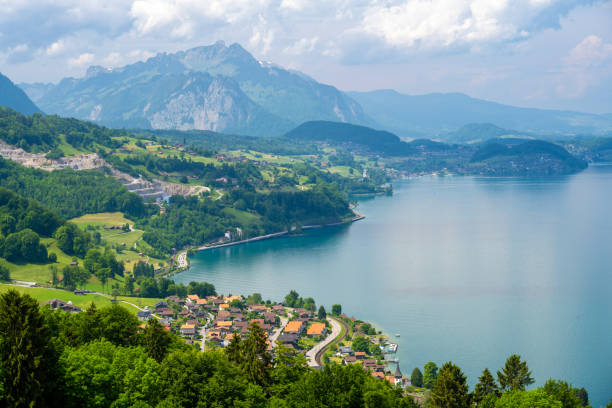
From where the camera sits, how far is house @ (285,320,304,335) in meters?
39.7

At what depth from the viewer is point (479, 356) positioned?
1415 inches

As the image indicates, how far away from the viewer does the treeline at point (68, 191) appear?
78062mm

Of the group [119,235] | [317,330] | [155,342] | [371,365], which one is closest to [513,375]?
[371,365]

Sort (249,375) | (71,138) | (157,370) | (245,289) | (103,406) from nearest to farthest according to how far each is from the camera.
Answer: (103,406)
(157,370)
(249,375)
(245,289)
(71,138)

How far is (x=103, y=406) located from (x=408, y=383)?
18222 mm

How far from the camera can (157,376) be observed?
18.4 m

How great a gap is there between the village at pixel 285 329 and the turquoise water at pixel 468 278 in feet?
6.09

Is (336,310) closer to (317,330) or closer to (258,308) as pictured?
(317,330)

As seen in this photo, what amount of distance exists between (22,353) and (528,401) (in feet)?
47.1

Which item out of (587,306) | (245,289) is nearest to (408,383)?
(587,306)

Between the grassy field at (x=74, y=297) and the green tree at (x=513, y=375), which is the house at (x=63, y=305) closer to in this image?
the grassy field at (x=74, y=297)

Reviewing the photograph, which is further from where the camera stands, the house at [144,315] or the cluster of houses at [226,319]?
the house at [144,315]

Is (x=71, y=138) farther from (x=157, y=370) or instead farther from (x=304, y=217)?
(x=157, y=370)

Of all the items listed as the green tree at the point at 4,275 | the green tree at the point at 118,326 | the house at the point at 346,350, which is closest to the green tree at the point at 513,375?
the house at the point at 346,350
